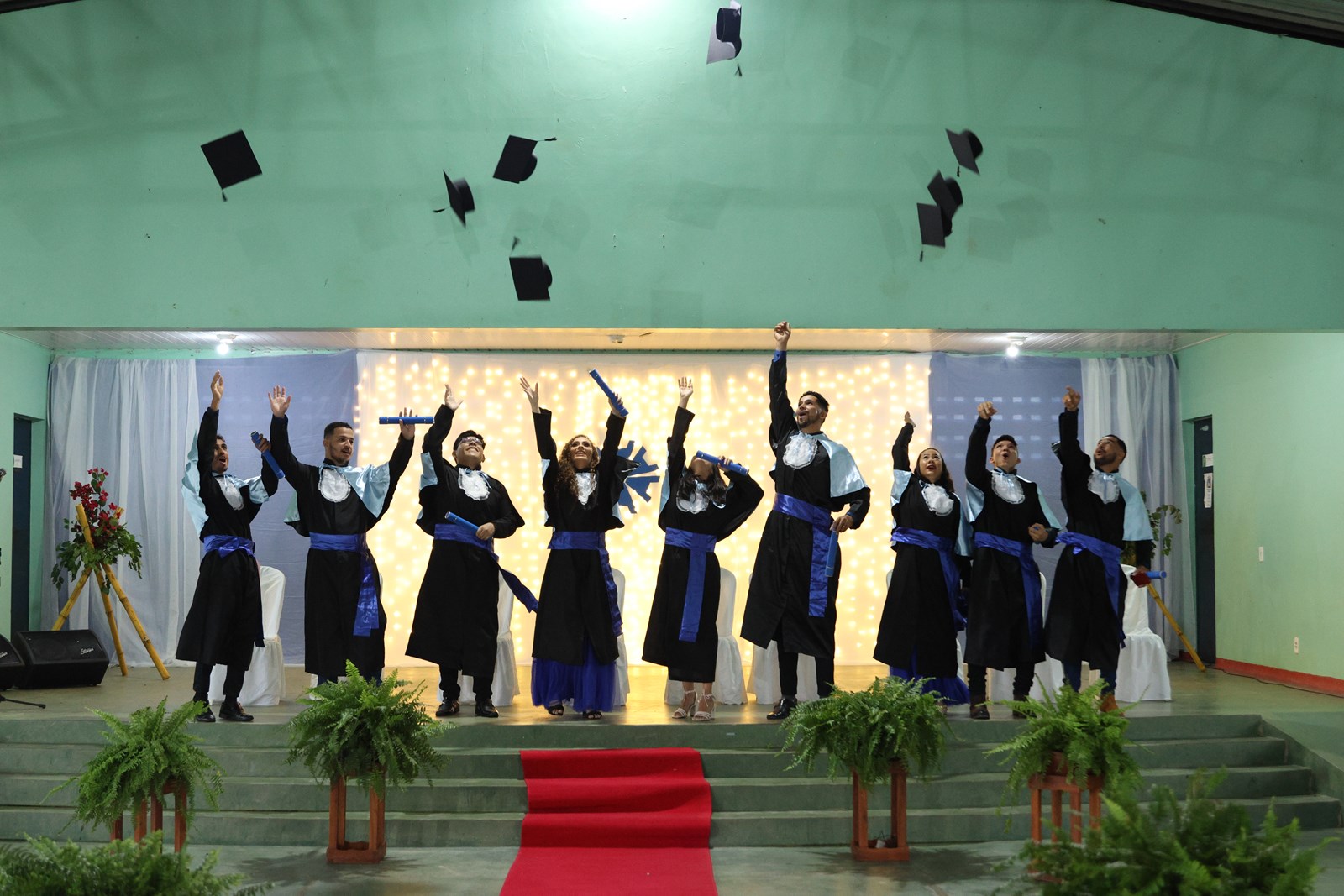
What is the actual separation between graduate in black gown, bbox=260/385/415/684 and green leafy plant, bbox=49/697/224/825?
5.96 feet

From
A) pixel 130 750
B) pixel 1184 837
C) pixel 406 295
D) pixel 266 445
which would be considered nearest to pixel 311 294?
pixel 406 295

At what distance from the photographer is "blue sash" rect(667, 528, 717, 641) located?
20.8 feet

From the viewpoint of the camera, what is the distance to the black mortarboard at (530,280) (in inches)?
225

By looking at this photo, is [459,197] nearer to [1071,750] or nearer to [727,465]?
[727,465]

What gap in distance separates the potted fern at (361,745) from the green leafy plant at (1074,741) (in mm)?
2203

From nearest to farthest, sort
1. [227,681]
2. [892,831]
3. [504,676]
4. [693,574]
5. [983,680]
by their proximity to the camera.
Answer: [892,831]
[227,681]
[693,574]
[983,680]
[504,676]

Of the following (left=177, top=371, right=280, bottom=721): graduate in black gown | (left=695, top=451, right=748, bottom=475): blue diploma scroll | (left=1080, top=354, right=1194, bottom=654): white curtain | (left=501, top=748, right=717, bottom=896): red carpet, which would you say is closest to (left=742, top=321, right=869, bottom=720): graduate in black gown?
(left=695, top=451, right=748, bottom=475): blue diploma scroll

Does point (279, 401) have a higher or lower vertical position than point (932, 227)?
lower

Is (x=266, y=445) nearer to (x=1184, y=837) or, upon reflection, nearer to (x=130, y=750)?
(x=130, y=750)

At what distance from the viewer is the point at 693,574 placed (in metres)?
6.45

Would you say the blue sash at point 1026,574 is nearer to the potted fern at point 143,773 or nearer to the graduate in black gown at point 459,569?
the graduate in black gown at point 459,569

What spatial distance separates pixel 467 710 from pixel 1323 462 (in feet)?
17.7

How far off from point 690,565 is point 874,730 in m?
1.87

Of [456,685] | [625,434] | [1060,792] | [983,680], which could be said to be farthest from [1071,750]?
[625,434]
